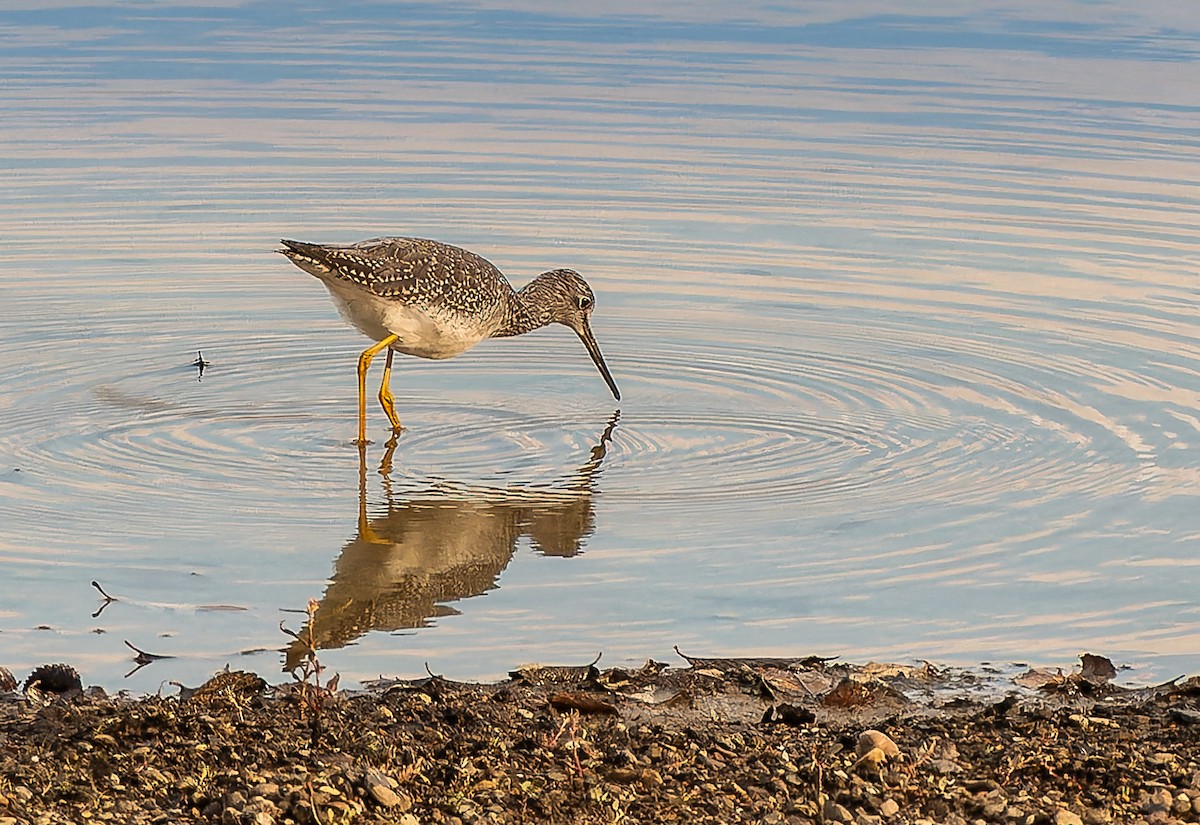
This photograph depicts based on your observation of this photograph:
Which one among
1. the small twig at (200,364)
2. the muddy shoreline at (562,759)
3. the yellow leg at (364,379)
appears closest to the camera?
the muddy shoreline at (562,759)

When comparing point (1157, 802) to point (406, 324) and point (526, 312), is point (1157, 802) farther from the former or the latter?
point (526, 312)

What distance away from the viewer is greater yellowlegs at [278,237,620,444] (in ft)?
29.4

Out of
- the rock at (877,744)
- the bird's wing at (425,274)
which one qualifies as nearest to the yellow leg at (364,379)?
the bird's wing at (425,274)

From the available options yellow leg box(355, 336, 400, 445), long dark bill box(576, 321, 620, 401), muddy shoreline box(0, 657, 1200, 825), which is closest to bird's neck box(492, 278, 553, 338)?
long dark bill box(576, 321, 620, 401)

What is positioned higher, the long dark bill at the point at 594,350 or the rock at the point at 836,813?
the long dark bill at the point at 594,350

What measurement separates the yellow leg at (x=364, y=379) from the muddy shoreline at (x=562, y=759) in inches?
131

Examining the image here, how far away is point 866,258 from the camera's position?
12148mm

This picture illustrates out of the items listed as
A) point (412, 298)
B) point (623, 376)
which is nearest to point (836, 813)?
point (412, 298)

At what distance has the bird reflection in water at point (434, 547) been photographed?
6.57 metres

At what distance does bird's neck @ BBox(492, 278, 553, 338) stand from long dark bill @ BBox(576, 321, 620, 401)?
0.23 metres

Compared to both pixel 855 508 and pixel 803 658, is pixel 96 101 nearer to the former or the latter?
pixel 855 508

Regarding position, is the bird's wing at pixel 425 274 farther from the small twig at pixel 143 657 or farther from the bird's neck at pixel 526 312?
the small twig at pixel 143 657

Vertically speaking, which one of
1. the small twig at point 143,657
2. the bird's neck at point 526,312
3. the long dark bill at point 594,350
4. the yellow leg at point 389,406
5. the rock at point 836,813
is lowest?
the small twig at point 143,657

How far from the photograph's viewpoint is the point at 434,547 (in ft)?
24.1
